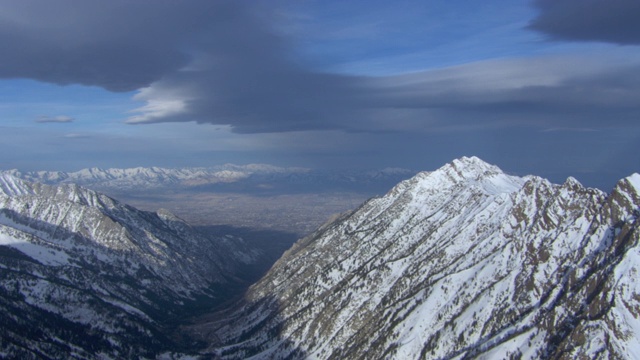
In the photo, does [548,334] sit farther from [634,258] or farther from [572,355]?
[634,258]

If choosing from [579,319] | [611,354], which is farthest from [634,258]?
[611,354]

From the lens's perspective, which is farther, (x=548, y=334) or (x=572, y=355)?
(x=548, y=334)

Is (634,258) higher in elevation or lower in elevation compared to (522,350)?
higher

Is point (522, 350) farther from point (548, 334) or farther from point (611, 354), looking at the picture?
point (611, 354)

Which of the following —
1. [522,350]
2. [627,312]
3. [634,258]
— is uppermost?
[634,258]

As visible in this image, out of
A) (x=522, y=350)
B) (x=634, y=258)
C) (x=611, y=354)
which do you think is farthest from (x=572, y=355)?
(x=634, y=258)

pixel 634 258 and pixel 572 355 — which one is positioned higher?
pixel 634 258

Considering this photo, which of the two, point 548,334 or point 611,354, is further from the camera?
point 548,334

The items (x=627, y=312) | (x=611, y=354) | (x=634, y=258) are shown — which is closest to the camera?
(x=611, y=354)

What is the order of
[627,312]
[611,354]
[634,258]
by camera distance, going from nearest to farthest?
1. [611,354]
2. [627,312]
3. [634,258]
